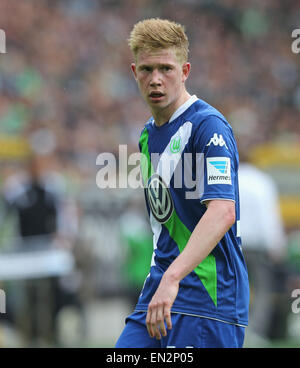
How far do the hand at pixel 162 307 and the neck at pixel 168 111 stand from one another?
36.3 inches

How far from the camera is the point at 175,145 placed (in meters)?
3.76

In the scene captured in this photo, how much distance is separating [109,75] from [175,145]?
13861mm

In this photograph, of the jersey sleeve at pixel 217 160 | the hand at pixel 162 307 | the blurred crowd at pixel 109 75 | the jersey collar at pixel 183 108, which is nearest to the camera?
the hand at pixel 162 307

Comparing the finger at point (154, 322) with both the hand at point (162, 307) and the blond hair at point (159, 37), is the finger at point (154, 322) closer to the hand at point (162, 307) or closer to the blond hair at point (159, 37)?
the hand at point (162, 307)

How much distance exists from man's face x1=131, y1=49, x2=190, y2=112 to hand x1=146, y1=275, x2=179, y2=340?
928 mm

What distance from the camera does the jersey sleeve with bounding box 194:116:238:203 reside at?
11.5 ft

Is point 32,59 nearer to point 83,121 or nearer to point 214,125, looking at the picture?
point 83,121

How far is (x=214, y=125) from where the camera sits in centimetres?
358

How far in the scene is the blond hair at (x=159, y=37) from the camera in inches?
146

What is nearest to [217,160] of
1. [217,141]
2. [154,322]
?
[217,141]

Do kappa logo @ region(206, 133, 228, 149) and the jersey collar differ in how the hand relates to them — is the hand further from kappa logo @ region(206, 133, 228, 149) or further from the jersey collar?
the jersey collar

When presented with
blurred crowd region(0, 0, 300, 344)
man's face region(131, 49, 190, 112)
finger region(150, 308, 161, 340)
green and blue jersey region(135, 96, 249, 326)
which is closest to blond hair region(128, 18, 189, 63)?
man's face region(131, 49, 190, 112)

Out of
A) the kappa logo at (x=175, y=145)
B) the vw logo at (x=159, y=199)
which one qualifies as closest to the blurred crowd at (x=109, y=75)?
the vw logo at (x=159, y=199)

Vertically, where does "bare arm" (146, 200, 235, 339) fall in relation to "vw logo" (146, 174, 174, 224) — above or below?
below
